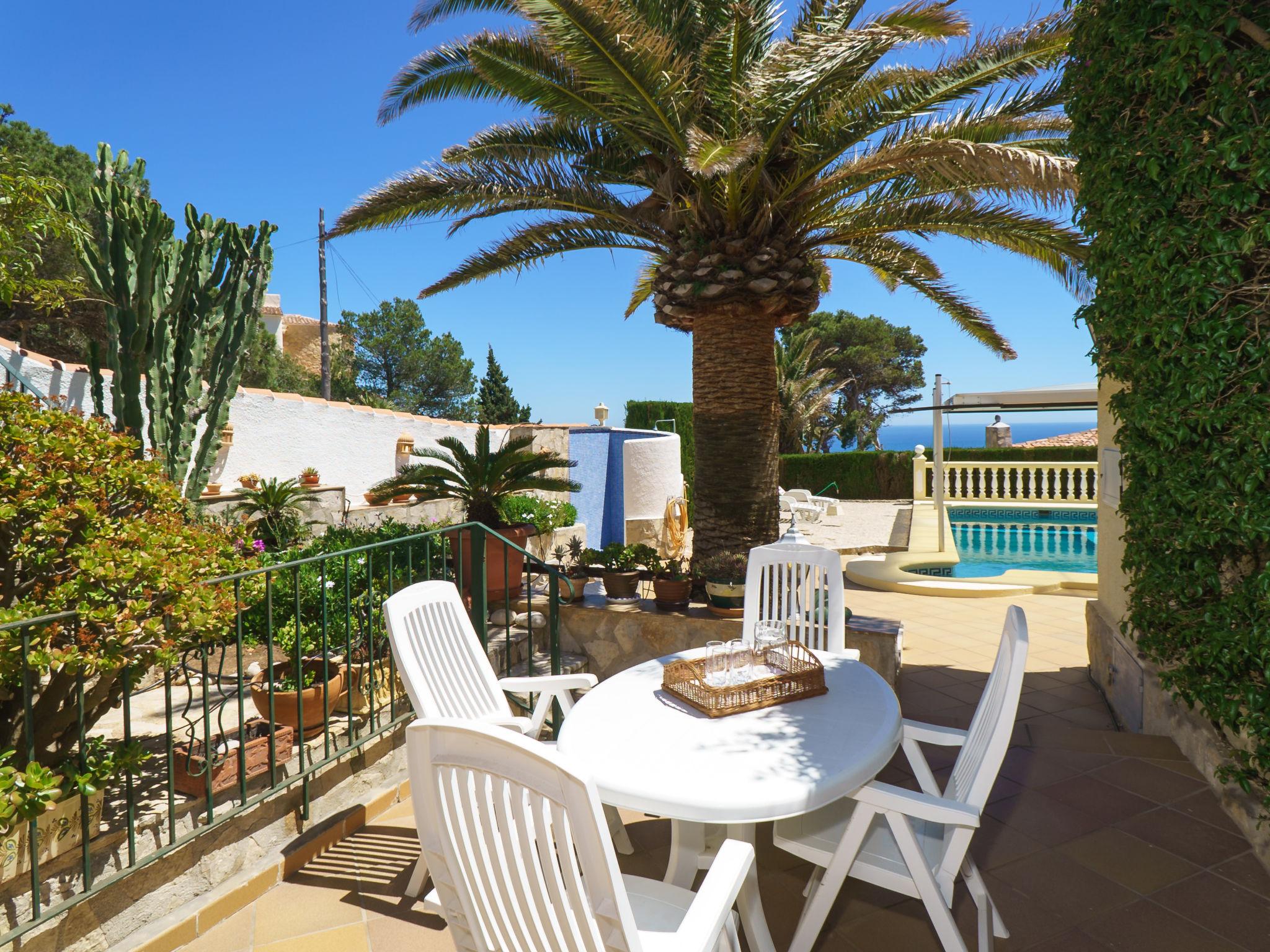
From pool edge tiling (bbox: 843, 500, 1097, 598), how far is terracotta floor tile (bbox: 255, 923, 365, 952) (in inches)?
251

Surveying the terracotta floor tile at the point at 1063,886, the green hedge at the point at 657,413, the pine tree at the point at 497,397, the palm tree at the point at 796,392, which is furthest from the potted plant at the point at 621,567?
the pine tree at the point at 497,397

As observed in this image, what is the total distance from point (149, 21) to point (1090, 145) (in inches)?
714

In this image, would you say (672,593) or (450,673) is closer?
(450,673)

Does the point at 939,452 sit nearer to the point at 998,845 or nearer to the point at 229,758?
the point at 998,845

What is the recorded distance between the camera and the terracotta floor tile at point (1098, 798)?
2.87m

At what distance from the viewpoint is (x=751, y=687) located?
2.41 metres

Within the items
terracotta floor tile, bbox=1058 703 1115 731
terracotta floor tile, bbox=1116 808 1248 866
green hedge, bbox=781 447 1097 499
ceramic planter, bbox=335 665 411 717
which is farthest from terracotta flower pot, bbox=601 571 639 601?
green hedge, bbox=781 447 1097 499

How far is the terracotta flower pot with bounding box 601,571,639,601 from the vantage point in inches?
189

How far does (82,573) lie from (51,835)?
0.77m

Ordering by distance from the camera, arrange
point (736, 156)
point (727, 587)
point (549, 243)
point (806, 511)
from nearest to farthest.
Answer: point (736, 156) < point (727, 587) < point (549, 243) < point (806, 511)

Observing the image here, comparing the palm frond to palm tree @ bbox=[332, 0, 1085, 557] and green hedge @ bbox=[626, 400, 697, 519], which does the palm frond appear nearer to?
palm tree @ bbox=[332, 0, 1085, 557]

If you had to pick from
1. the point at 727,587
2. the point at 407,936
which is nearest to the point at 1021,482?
the point at 727,587

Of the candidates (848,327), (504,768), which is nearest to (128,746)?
(504,768)

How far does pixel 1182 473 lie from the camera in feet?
9.14
